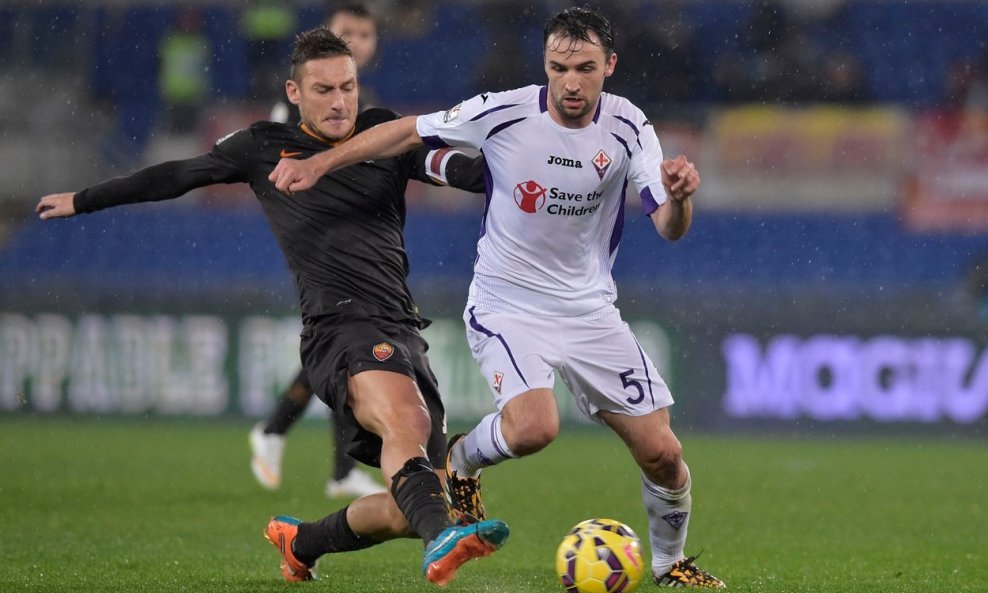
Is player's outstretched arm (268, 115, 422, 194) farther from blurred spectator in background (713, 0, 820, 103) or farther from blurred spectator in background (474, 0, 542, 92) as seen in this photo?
blurred spectator in background (713, 0, 820, 103)

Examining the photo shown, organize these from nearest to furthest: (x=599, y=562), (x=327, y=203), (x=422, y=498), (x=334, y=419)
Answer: (x=422, y=498) < (x=599, y=562) < (x=327, y=203) < (x=334, y=419)

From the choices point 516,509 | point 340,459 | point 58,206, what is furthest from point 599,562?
point 340,459

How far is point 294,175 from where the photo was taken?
16.5ft

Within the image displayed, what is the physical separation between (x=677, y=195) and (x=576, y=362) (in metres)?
0.86

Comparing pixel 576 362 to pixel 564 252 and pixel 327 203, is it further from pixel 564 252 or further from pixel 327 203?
pixel 327 203

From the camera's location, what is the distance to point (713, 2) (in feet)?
57.6

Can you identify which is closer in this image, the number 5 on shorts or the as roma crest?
the as roma crest

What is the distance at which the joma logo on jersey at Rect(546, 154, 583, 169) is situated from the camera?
534 centimetres

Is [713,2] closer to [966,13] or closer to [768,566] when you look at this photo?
[966,13]

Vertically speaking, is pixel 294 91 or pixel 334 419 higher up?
pixel 294 91

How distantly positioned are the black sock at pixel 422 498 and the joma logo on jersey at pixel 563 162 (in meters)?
1.23

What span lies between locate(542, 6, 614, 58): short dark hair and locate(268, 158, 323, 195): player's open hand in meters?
0.99

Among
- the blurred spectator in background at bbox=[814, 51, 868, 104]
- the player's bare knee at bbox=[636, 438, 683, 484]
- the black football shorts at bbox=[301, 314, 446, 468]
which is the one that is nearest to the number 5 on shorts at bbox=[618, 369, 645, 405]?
the player's bare knee at bbox=[636, 438, 683, 484]

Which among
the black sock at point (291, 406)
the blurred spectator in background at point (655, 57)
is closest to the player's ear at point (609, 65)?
the black sock at point (291, 406)
